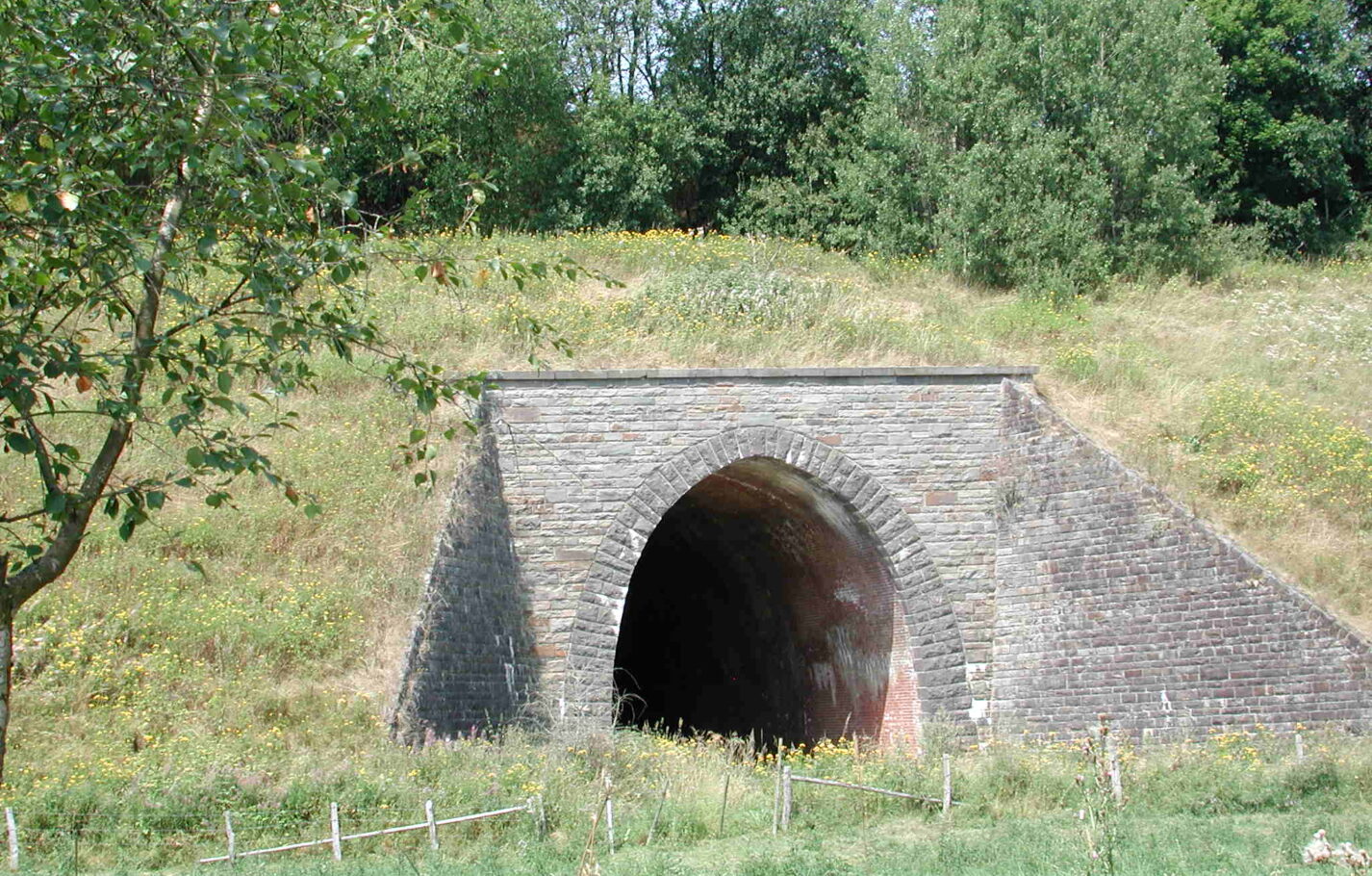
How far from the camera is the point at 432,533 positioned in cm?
1404

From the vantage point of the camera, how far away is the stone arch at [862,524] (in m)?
15.0

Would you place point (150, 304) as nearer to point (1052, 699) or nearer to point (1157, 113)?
point (1052, 699)

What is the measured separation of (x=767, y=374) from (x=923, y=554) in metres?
2.87

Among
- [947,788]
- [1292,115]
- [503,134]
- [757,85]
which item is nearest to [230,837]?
[947,788]

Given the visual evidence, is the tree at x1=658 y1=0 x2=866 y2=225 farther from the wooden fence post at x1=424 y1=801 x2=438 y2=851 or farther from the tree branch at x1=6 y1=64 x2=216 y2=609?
the tree branch at x1=6 y1=64 x2=216 y2=609

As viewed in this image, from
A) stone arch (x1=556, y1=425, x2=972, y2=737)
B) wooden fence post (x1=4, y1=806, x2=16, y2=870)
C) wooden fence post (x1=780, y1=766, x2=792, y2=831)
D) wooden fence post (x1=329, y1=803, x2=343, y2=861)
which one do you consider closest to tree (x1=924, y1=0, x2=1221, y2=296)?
stone arch (x1=556, y1=425, x2=972, y2=737)

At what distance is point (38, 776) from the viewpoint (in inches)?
423

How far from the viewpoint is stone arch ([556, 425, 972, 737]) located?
591 inches

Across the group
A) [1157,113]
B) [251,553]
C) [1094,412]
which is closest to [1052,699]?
[1094,412]

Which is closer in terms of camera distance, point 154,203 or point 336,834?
point 154,203

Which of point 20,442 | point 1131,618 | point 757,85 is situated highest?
point 757,85

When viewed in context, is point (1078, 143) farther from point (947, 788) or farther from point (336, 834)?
point (336, 834)

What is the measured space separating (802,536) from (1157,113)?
13320 millimetres

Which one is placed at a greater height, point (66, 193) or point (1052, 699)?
point (66, 193)
